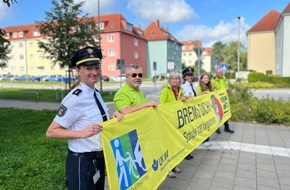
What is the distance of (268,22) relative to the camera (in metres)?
53.2

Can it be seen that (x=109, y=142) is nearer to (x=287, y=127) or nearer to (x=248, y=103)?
(x=287, y=127)

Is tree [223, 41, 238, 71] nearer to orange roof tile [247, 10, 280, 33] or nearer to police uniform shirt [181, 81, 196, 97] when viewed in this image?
orange roof tile [247, 10, 280, 33]

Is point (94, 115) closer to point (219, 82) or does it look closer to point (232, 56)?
point (219, 82)

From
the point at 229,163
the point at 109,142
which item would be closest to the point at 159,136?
the point at 109,142

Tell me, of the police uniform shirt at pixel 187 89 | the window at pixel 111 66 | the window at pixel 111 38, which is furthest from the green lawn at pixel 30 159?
the window at pixel 111 38

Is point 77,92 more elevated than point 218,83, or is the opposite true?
point 77,92

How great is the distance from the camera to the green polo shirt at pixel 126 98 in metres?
3.29

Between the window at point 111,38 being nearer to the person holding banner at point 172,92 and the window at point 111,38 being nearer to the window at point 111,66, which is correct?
the window at point 111,66

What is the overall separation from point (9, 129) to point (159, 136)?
20.8ft

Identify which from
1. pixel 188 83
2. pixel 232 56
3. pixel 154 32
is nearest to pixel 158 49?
pixel 154 32

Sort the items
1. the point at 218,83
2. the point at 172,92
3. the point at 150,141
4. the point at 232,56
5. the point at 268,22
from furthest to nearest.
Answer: the point at 232,56
the point at 268,22
the point at 218,83
the point at 172,92
the point at 150,141

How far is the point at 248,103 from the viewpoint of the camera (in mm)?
10484

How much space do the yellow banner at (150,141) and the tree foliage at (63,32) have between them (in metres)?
12.6

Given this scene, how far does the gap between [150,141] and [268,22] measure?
58105 mm
